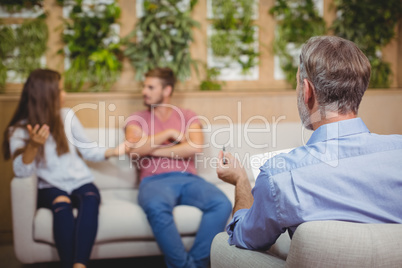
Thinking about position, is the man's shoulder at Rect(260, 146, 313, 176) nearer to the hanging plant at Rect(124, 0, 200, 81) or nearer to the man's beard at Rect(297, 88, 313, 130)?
the man's beard at Rect(297, 88, 313, 130)

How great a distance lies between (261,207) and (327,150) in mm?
242

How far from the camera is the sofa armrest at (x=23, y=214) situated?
245cm

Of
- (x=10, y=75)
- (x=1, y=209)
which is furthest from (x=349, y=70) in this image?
(x=10, y=75)

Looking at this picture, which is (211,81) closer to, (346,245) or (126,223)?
(126,223)

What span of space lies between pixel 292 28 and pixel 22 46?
2371 millimetres

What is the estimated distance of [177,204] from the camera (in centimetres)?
266

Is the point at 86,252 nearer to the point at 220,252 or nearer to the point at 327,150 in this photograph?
the point at 220,252

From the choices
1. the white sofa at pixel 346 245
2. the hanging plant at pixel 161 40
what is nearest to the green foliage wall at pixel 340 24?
the hanging plant at pixel 161 40

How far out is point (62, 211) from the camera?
8.05ft

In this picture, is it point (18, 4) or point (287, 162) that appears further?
point (18, 4)

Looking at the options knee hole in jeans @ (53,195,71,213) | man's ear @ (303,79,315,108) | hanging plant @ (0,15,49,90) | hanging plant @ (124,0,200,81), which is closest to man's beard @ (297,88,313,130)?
man's ear @ (303,79,315,108)

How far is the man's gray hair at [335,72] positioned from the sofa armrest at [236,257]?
0.48m

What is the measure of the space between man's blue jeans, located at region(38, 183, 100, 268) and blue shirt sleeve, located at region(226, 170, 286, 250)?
49.1 inches

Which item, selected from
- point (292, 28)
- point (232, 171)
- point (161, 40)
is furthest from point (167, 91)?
point (232, 171)
